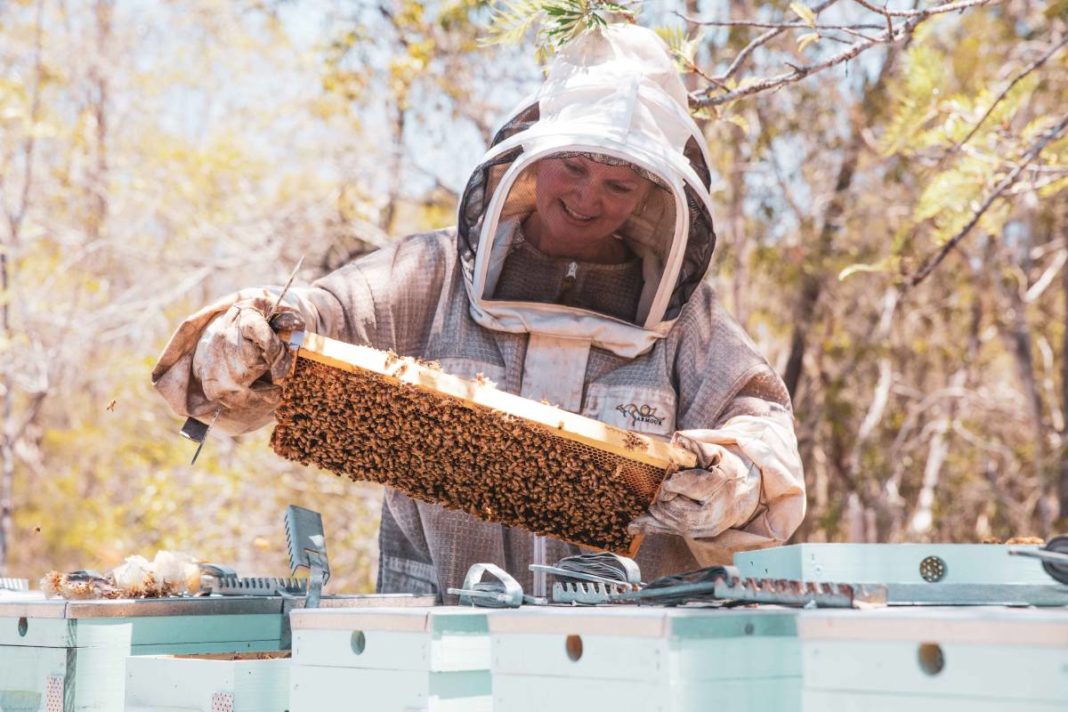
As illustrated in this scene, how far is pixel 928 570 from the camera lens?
2215 millimetres

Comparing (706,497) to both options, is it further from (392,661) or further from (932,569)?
(392,661)

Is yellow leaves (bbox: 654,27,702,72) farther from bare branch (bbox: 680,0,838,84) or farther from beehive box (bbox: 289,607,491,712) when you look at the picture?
beehive box (bbox: 289,607,491,712)

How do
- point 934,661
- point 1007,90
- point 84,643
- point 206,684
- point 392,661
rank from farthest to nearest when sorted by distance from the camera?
point 1007,90, point 84,643, point 206,684, point 392,661, point 934,661

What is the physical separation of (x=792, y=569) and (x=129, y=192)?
10596mm

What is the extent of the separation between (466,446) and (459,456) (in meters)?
0.04

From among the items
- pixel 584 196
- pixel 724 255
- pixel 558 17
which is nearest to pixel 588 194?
pixel 584 196

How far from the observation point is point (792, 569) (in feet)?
7.67

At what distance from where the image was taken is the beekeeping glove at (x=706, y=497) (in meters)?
2.93

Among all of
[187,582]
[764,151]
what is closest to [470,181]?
[187,582]

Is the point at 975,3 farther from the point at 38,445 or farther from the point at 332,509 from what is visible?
the point at 38,445

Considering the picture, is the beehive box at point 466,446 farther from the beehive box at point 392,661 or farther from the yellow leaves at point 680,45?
the yellow leaves at point 680,45

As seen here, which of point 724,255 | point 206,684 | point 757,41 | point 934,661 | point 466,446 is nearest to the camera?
point 934,661

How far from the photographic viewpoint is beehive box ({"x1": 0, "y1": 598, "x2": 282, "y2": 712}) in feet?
8.94

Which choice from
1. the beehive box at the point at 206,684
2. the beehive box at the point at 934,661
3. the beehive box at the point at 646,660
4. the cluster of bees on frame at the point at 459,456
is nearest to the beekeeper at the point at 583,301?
the cluster of bees on frame at the point at 459,456
